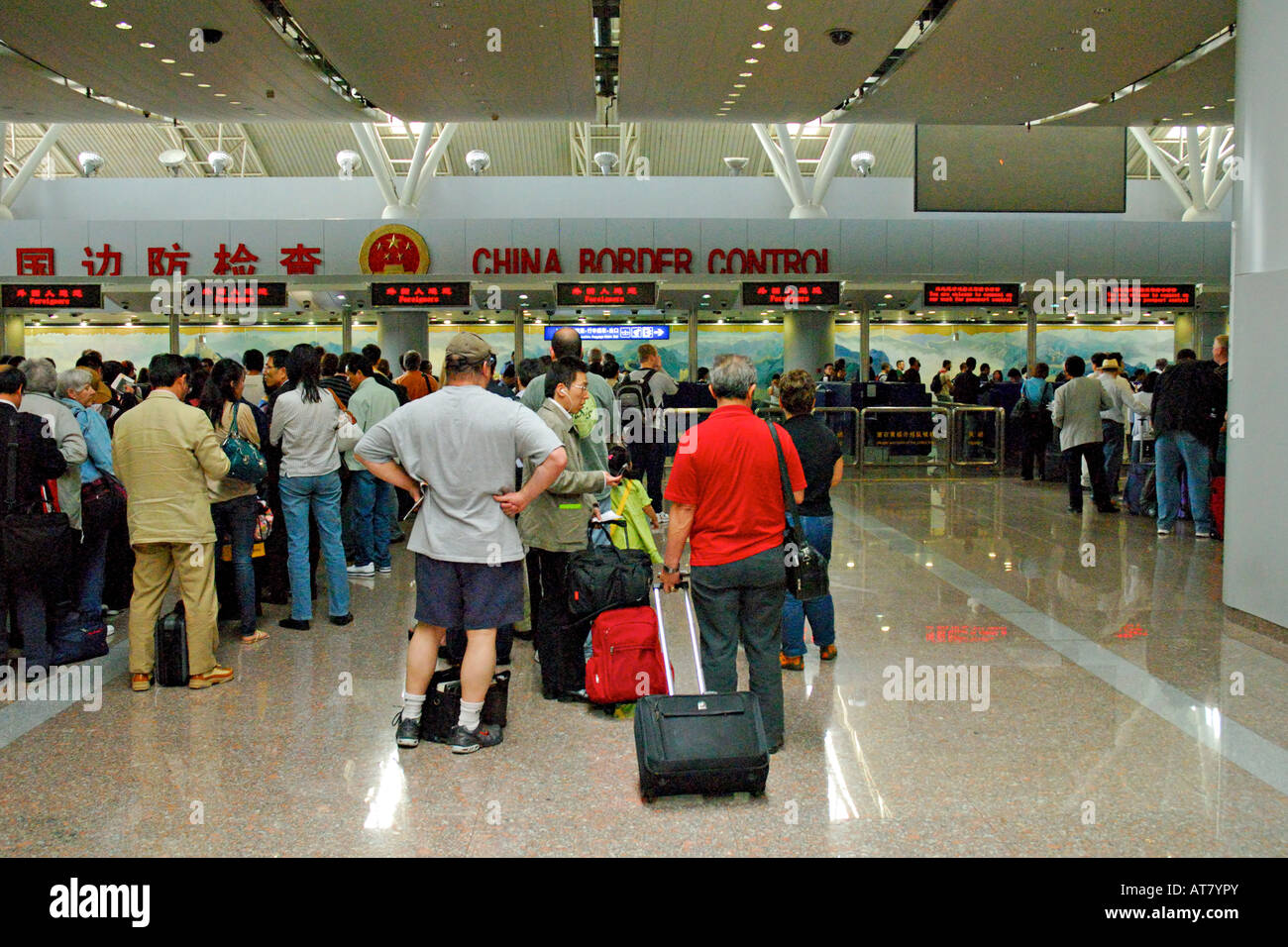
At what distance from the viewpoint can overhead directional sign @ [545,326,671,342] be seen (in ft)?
71.4

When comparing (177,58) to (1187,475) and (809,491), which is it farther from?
(1187,475)

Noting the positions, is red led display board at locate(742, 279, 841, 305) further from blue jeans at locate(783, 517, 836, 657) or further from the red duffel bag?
the red duffel bag

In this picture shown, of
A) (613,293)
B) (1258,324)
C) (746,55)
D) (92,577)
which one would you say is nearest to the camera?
(92,577)

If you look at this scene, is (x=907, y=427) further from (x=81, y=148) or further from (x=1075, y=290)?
(x=81, y=148)

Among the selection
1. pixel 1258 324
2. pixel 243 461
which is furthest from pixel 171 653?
pixel 1258 324

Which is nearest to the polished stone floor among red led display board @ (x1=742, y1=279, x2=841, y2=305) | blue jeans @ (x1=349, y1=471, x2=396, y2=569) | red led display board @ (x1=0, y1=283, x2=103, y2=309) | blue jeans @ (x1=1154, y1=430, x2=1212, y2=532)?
blue jeans @ (x1=349, y1=471, x2=396, y2=569)

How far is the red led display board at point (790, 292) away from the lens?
18.0 m

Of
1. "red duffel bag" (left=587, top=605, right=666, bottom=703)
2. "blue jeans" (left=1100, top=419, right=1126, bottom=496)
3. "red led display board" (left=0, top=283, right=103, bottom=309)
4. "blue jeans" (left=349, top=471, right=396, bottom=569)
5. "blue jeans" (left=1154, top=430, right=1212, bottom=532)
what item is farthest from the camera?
"red led display board" (left=0, top=283, right=103, bottom=309)

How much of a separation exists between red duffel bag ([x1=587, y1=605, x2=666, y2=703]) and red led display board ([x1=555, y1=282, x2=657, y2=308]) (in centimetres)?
1343

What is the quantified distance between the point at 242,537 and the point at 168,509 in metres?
1.01

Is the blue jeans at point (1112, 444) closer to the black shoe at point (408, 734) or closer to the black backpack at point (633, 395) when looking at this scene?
the black backpack at point (633, 395)

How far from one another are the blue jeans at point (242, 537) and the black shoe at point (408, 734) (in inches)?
93.6

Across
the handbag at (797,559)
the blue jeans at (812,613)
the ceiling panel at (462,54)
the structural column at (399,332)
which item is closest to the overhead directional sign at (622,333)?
the structural column at (399,332)

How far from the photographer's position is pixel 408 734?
4.78 metres
